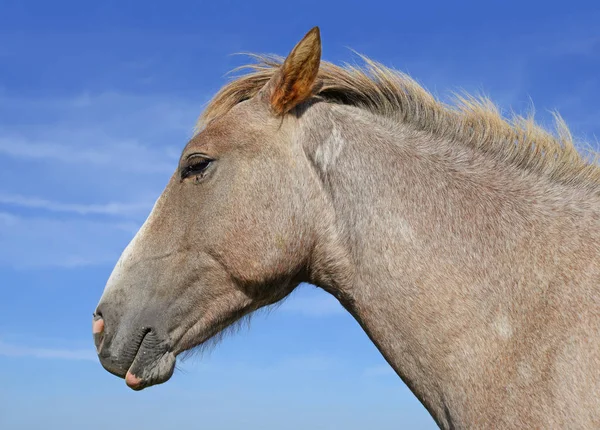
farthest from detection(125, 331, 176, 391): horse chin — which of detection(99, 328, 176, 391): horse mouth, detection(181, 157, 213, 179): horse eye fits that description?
detection(181, 157, 213, 179): horse eye

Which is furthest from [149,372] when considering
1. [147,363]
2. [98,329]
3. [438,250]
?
[438,250]

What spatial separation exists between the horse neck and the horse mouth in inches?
50.0

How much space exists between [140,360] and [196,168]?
1.47m

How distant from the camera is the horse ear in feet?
14.6

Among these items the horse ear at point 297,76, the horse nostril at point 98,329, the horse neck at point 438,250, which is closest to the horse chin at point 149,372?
the horse nostril at point 98,329

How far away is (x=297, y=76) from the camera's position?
4.59 metres

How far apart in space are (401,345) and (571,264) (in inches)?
46.1

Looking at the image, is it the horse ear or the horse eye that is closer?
the horse ear

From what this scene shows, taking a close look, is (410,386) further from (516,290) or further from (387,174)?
(387,174)

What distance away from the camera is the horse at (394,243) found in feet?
12.2

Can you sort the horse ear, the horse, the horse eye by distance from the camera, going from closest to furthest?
the horse < the horse ear < the horse eye

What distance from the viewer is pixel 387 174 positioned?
432cm

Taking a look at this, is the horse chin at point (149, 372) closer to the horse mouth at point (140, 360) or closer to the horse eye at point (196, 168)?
the horse mouth at point (140, 360)

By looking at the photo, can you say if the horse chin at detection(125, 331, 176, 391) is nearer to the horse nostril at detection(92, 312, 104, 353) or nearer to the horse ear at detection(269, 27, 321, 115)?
the horse nostril at detection(92, 312, 104, 353)
